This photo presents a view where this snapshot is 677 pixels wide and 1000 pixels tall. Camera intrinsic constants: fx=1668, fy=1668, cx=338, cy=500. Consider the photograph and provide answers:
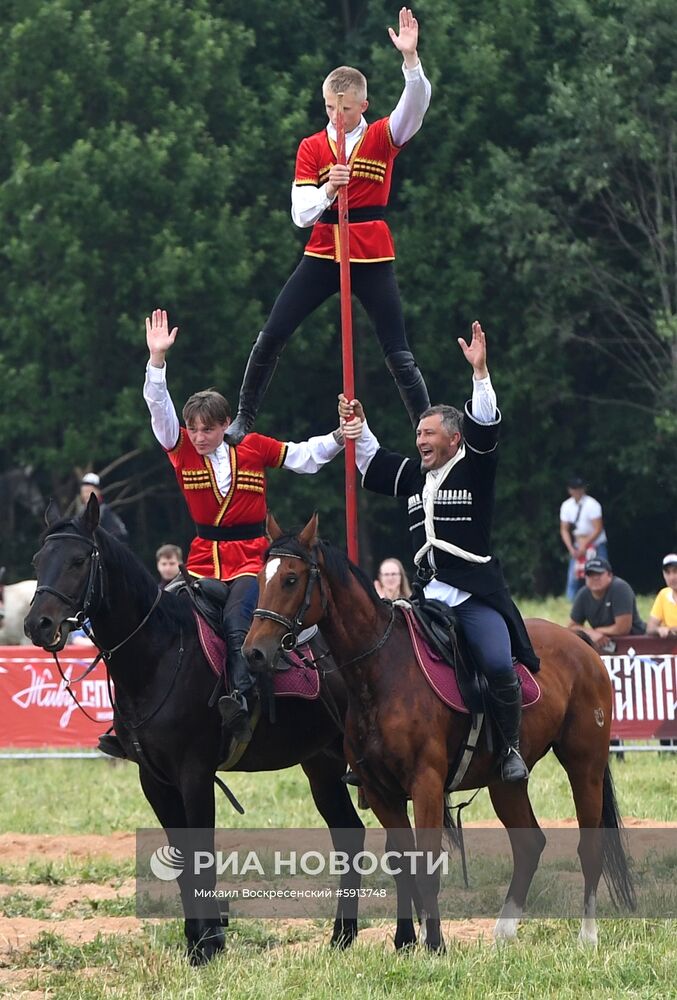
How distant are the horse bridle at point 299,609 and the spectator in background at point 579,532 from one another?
46.6 feet

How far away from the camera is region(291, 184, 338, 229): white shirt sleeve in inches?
354

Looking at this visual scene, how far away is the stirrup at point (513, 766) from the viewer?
8406 mm

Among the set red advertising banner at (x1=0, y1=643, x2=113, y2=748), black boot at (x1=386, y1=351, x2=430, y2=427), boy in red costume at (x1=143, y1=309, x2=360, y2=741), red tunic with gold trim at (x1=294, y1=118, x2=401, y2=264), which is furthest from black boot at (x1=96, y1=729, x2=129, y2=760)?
red advertising banner at (x1=0, y1=643, x2=113, y2=748)

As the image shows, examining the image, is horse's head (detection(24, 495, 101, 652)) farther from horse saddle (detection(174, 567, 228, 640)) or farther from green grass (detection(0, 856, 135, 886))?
green grass (detection(0, 856, 135, 886))

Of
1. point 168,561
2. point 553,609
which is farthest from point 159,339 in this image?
point 553,609

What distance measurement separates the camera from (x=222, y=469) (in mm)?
9102

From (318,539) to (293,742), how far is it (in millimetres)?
1544

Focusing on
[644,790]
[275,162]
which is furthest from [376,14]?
[644,790]

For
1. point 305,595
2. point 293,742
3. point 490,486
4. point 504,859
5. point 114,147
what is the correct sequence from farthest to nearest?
point 114,147
point 504,859
point 293,742
point 490,486
point 305,595

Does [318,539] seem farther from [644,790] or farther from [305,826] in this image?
[644,790]

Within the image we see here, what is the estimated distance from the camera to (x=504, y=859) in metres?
11.0

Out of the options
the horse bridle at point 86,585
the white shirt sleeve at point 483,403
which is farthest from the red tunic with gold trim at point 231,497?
the white shirt sleeve at point 483,403

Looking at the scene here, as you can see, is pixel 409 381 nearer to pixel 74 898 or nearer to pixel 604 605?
pixel 74 898

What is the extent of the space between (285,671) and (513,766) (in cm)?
136
